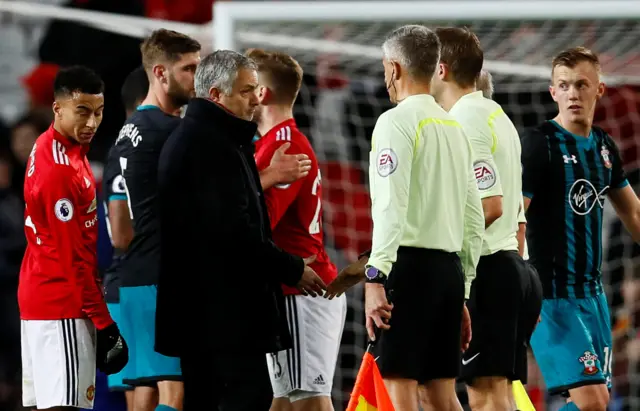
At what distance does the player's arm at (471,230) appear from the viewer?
5059 mm

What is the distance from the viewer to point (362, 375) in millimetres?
4871

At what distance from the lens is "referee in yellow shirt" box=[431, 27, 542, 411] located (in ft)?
17.6

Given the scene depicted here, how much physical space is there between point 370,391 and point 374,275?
0.55 meters

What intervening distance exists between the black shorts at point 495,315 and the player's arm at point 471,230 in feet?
1.02

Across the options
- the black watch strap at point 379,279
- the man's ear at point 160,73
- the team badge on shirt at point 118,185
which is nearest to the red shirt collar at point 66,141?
the team badge on shirt at point 118,185

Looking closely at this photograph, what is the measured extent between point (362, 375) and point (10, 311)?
470 centimetres

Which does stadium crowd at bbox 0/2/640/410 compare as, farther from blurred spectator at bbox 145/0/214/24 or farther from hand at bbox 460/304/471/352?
hand at bbox 460/304/471/352

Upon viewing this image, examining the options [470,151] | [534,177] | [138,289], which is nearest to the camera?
[470,151]

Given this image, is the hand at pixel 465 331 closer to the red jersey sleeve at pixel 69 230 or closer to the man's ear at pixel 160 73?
the red jersey sleeve at pixel 69 230

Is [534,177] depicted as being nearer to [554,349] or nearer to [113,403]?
[554,349]

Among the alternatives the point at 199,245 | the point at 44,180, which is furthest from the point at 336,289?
the point at 44,180

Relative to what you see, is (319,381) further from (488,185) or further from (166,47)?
(166,47)

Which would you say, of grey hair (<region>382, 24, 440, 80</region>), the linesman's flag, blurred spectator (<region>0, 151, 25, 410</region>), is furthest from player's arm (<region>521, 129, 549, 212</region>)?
blurred spectator (<region>0, 151, 25, 410</region>)

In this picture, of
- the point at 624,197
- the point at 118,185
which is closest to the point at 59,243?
the point at 118,185
